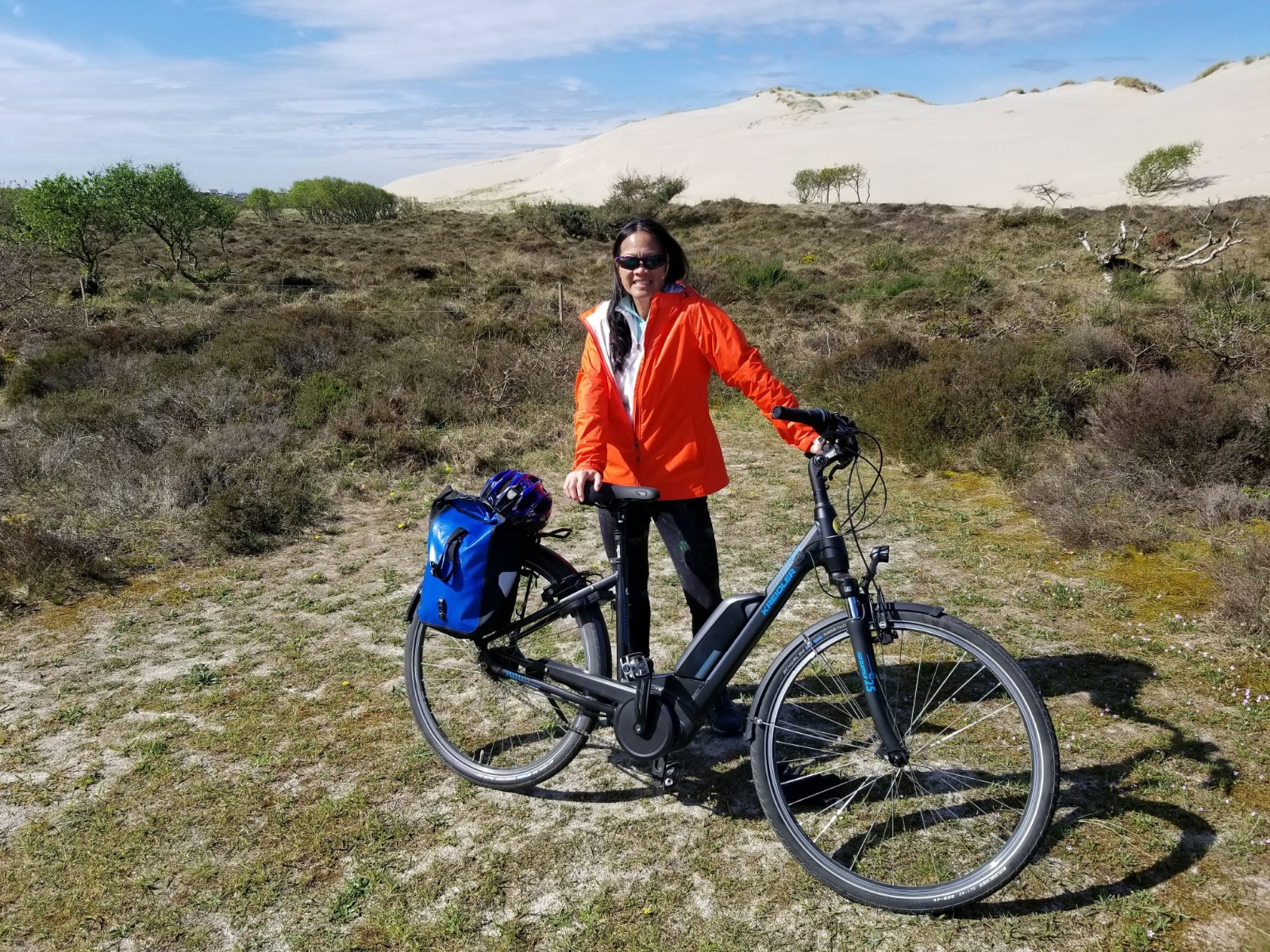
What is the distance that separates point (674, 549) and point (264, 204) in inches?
2395

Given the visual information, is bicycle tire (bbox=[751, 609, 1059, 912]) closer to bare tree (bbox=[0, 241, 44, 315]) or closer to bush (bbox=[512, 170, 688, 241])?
bare tree (bbox=[0, 241, 44, 315])

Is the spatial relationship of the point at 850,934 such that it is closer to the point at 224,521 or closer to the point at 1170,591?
the point at 1170,591

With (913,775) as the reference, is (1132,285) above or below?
above

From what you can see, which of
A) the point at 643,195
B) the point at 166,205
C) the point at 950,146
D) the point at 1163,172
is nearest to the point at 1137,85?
the point at 950,146

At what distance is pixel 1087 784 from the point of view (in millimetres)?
2867

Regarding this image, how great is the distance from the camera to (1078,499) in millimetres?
5414

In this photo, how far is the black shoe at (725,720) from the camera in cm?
326

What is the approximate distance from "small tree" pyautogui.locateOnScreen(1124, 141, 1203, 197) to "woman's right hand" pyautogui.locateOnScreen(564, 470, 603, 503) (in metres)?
47.7

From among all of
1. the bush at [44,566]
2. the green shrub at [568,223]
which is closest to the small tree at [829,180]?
the green shrub at [568,223]

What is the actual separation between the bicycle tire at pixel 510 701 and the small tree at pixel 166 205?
22.7 metres

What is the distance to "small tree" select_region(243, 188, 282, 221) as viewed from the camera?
172 feet

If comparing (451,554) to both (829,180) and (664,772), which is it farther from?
(829,180)

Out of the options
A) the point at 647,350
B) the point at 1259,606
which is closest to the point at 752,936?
the point at 647,350

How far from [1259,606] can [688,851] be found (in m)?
3.22
